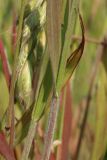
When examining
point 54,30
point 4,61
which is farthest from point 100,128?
point 54,30

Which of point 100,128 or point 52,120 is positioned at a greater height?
point 52,120

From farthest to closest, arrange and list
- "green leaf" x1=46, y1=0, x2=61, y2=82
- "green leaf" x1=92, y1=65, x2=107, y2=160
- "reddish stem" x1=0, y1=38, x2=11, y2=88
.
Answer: "green leaf" x1=92, y1=65, x2=107, y2=160
"reddish stem" x1=0, y1=38, x2=11, y2=88
"green leaf" x1=46, y1=0, x2=61, y2=82

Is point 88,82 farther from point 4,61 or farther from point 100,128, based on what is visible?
point 4,61

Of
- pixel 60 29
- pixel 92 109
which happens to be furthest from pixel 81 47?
pixel 92 109

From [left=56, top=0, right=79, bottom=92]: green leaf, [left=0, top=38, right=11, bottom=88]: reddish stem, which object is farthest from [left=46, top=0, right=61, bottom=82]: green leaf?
[left=0, top=38, right=11, bottom=88]: reddish stem

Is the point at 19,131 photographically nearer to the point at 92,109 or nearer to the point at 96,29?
the point at 92,109

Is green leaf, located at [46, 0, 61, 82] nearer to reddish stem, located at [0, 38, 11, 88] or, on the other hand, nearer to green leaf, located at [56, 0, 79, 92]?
green leaf, located at [56, 0, 79, 92]

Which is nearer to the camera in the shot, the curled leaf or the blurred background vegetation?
the curled leaf
